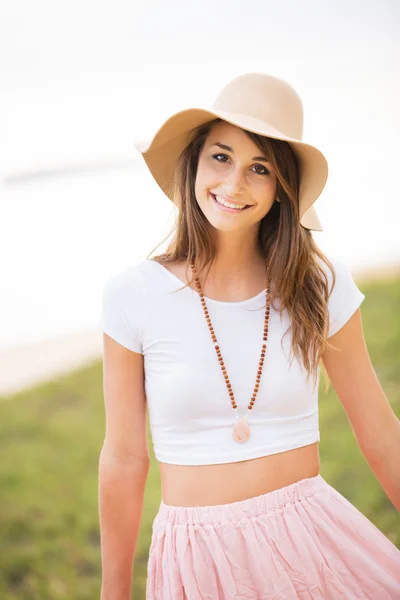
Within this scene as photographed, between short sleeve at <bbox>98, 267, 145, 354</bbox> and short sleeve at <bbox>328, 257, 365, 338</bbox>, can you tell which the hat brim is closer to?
short sleeve at <bbox>328, 257, 365, 338</bbox>

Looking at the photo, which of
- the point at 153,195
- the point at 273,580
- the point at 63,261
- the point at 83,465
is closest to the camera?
the point at 273,580

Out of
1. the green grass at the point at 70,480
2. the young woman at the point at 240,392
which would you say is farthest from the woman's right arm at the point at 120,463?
the green grass at the point at 70,480

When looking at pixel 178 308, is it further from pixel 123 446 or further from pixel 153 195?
pixel 153 195

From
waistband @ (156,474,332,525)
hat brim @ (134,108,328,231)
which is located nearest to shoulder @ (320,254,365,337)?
hat brim @ (134,108,328,231)

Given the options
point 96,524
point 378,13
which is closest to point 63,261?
point 96,524

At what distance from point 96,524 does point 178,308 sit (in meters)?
2.02

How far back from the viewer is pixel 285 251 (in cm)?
172

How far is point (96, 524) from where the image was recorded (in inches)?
131

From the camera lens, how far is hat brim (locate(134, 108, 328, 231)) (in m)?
1.54

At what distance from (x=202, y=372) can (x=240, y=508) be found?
0.98ft

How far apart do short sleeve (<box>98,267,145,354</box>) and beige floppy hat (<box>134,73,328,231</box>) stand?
335mm

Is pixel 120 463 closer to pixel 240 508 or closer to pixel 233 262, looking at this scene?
pixel 240 508

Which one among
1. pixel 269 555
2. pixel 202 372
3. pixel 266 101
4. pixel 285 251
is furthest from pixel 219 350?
pixel 266 101

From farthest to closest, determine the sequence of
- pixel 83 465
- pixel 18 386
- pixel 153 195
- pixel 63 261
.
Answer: pixel 153 195
pixel 63 261
pixel 18 386
pixel 83 465
